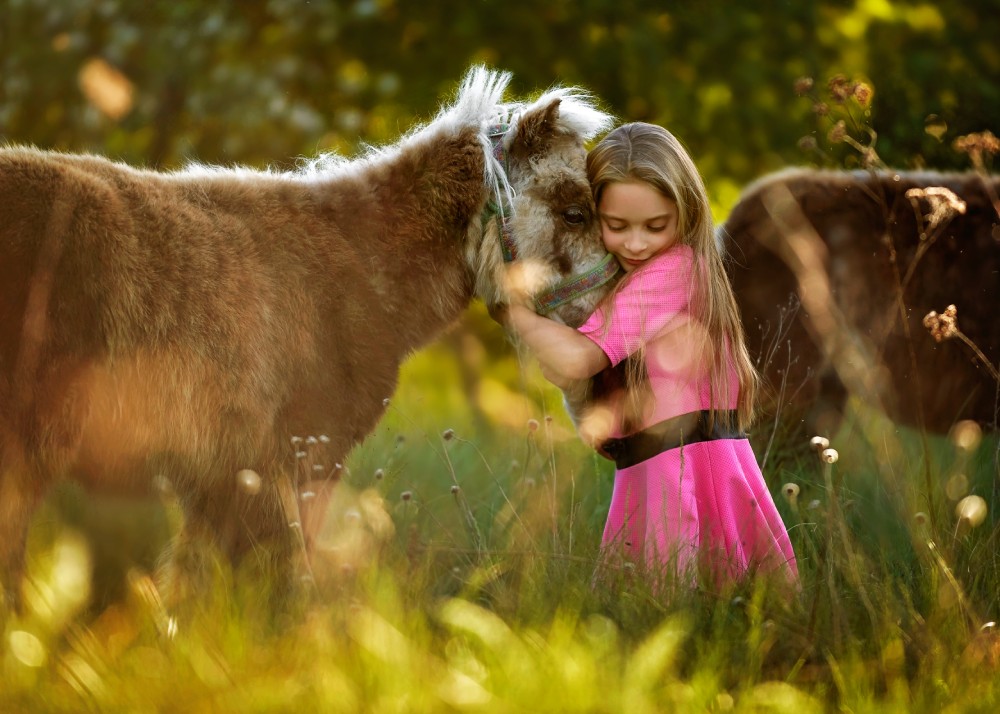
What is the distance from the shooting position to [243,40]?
8.00 metres

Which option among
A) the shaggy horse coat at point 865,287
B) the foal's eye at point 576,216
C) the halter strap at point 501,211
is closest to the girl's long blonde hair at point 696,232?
the foal's eye at point 576,216

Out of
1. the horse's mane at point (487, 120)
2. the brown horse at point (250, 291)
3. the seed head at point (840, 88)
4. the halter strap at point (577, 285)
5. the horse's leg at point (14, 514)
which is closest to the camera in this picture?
the horse's leg at point (14, 514)

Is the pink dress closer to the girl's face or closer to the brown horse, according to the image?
the girl's face

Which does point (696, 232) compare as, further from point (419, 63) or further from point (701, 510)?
point (419, 63)

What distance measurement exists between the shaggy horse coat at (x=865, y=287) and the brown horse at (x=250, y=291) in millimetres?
1576

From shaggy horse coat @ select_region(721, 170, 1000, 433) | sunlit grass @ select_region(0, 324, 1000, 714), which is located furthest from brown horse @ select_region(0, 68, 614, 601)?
shaggy horse coat @ select_region(721, 170, 1000, 433)

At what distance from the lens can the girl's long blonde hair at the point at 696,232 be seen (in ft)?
→ 11.8

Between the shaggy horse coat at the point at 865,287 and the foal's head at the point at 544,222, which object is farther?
the shaggy horse coat at the point at 865,287

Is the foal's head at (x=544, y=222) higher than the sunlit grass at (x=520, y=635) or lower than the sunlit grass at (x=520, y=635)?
higher

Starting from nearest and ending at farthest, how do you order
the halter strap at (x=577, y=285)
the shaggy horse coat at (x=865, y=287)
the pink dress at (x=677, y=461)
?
the pink dress at (x=677, y=461)
the halter strap at (x=577, y=285)
the shaggy horse coat at (x=865, y=287)

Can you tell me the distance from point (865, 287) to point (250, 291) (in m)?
3.22

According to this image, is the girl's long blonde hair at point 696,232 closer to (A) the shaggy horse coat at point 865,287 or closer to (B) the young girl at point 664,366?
(B) the young girl at point 664,366

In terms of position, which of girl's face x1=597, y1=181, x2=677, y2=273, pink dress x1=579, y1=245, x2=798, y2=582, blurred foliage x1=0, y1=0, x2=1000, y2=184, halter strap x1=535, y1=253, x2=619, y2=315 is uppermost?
blurred foliage x1=0, y1=0, x2=1000, y2=184

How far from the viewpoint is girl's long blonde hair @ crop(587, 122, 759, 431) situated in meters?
3.61
